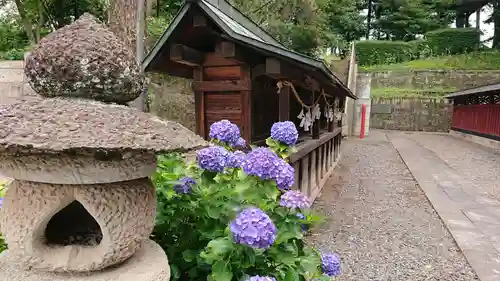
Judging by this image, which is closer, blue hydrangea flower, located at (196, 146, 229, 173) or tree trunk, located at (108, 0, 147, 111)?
blue hydrangea flower, located at (196, 146, 229, 173)

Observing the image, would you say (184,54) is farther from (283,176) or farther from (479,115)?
(479,115)

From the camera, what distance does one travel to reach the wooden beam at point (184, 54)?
13.6 ft

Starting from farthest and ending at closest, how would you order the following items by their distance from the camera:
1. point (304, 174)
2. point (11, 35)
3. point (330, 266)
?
1. point (11, 35)
2. point (304, 174)
3. point (330, 266)

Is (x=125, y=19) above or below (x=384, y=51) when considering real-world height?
below

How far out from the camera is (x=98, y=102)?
1.34 meters

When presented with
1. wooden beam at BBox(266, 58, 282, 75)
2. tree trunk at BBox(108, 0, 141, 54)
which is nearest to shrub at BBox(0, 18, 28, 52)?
tree trunk at BBox(108, 0, 141, 54)

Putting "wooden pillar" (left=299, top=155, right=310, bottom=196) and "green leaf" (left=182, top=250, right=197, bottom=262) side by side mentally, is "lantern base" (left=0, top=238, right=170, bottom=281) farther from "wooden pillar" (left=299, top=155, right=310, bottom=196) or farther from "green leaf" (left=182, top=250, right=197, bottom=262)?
"wooden pillar" (left=299, top=155, right=310, bottom=196)

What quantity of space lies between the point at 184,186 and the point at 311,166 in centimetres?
445

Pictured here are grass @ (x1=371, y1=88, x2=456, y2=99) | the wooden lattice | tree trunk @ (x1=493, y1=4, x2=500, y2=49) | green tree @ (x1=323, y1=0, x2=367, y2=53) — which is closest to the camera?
the wooden lattice

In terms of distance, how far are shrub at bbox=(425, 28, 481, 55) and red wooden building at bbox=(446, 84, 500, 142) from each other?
9.99m

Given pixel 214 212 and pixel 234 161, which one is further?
pixel 234 161

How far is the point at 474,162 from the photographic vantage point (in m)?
10.6

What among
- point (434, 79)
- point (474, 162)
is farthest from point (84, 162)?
point (434, 79)

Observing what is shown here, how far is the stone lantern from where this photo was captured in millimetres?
1198
